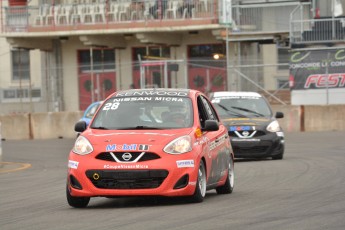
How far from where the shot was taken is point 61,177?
1892cm

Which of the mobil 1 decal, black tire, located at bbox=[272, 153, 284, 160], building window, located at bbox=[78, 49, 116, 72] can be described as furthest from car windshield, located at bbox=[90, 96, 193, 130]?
building window, located at bbox=[78, 49, 116, 72]

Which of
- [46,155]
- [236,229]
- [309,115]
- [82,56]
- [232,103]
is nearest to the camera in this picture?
[236,229]

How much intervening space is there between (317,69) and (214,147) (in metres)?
23.6

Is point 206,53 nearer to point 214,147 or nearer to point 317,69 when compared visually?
point 317,69

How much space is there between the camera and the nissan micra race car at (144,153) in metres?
12.1

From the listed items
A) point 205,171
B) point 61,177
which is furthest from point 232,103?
point 205,171

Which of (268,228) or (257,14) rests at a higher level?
(257,14)

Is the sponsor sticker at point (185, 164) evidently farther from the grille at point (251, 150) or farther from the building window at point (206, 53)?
the building window at point (206, 53)

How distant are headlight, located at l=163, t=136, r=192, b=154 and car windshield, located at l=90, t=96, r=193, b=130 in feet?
1.69

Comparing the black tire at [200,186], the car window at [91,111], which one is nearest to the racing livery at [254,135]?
the car window at [91,111]

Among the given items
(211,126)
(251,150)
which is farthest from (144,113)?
(251,150)

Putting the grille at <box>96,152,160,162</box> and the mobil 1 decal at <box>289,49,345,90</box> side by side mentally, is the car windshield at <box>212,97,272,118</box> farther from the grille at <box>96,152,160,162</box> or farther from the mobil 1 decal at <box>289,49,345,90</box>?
the mobil 1 decal at <box>289,49,345,90</box>

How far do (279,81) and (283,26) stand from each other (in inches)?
92.4

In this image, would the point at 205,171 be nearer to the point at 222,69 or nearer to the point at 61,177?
the point at 61,177
